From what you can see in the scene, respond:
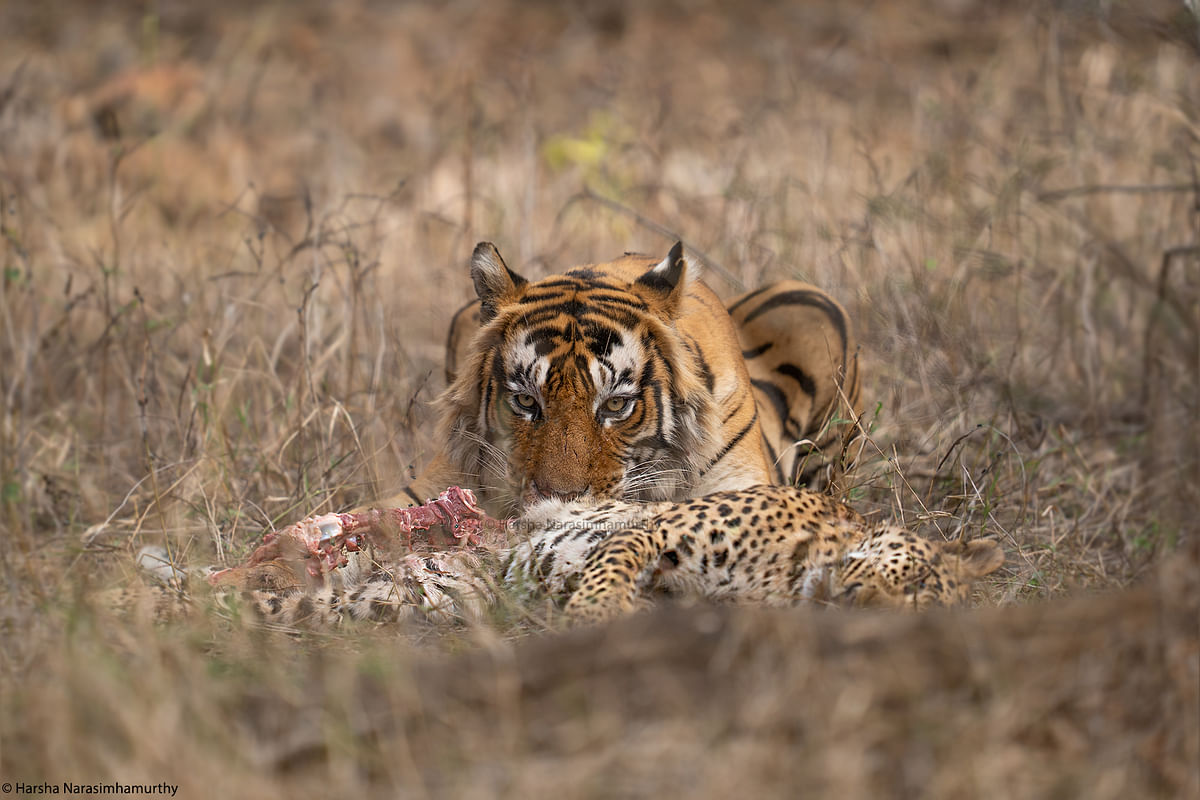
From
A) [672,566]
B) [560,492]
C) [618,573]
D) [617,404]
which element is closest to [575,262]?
[617,404]

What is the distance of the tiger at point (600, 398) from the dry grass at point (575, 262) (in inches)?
21.4

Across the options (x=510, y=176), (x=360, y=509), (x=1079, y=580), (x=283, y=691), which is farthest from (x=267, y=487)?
(x=510, y=176)

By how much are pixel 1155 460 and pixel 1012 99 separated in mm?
5636

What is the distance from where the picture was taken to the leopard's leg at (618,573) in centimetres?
337

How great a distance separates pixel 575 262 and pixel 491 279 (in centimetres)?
304

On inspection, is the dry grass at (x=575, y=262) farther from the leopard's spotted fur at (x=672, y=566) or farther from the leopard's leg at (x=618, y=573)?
the leopard's leg at (x=618, y=573)

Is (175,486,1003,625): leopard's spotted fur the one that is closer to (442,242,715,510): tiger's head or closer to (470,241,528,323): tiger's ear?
(442,242,715,510): tiger's head

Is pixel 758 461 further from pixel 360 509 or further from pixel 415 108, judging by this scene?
pixel 415 108

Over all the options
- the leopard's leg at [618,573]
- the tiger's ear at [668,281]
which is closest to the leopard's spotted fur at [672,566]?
the leopard's leg at [618,573]

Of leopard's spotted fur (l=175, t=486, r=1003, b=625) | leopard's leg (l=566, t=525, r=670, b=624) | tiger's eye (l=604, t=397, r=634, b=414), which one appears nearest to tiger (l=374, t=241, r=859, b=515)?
tiger's eye (l=604, t=397, r=634, b=414)

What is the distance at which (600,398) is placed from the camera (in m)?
4.45

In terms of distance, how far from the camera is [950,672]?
2.46 m

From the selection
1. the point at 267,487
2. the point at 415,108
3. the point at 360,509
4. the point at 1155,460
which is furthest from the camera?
the point at 415,108

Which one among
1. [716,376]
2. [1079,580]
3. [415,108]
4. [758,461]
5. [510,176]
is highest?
[415,108]
